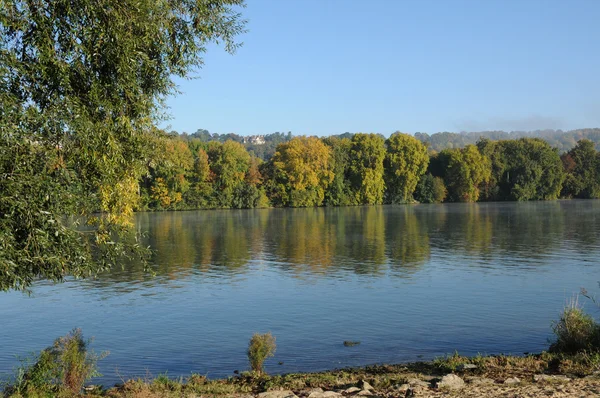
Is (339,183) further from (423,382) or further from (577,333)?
(423,382)

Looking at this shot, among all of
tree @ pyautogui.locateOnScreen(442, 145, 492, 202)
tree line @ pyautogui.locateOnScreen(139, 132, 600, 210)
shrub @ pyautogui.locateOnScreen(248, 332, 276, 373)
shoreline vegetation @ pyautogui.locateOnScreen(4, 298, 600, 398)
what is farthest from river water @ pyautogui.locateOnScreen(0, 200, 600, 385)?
tree @ pyautogui.locateOnScreen(442, 145, 492, 202)

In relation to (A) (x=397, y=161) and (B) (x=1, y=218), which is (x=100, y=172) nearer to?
(B) (x=1, y=218)

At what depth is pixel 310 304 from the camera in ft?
82.9

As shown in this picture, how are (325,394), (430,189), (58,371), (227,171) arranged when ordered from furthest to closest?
(430,189) < (227,171) < (58,371) < (325,394)

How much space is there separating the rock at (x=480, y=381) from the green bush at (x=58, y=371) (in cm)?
795

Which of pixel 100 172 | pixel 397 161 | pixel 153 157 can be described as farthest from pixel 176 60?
pixel 397 161

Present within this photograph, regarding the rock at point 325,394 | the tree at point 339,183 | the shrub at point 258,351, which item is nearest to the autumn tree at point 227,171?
the tree at point 339,183

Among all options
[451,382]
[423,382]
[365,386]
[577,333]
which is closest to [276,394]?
[365,386]

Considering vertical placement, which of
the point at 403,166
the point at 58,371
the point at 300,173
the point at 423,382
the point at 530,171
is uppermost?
the point at 403,166

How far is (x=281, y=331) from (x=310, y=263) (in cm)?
1772

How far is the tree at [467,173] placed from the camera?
436 ft

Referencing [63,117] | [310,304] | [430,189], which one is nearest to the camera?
[63,117]

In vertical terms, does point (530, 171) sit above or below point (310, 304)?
above

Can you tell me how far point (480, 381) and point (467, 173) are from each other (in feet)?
406
